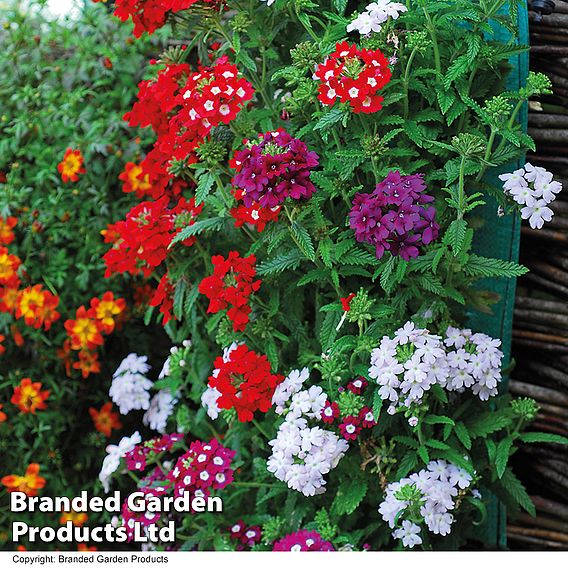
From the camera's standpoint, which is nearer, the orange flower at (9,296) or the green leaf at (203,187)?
the green leaf at (203,187)

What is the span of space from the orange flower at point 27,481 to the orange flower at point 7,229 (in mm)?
611

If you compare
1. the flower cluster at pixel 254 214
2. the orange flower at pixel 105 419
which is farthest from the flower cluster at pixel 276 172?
the orange flower at pixel 105 419

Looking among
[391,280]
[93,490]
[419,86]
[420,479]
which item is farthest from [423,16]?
[93,490]

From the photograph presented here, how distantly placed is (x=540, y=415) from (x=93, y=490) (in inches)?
49.0

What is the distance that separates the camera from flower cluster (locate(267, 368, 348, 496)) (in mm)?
1579

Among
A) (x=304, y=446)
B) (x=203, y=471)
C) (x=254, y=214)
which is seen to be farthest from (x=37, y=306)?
(x=304, y=446)

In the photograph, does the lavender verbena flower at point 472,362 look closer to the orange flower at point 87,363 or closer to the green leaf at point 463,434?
the green leaf at point 463,434

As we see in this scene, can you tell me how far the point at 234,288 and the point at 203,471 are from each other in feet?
1.31

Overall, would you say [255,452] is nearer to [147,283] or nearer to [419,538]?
[419,538]

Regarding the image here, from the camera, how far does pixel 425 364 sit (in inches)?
59.6

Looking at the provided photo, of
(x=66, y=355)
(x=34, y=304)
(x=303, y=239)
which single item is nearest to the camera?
(x=303, y=239)

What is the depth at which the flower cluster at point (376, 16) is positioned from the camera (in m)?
1.48

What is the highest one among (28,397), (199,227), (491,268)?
(199,227)

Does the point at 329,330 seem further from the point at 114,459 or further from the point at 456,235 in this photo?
the point at 114,459
